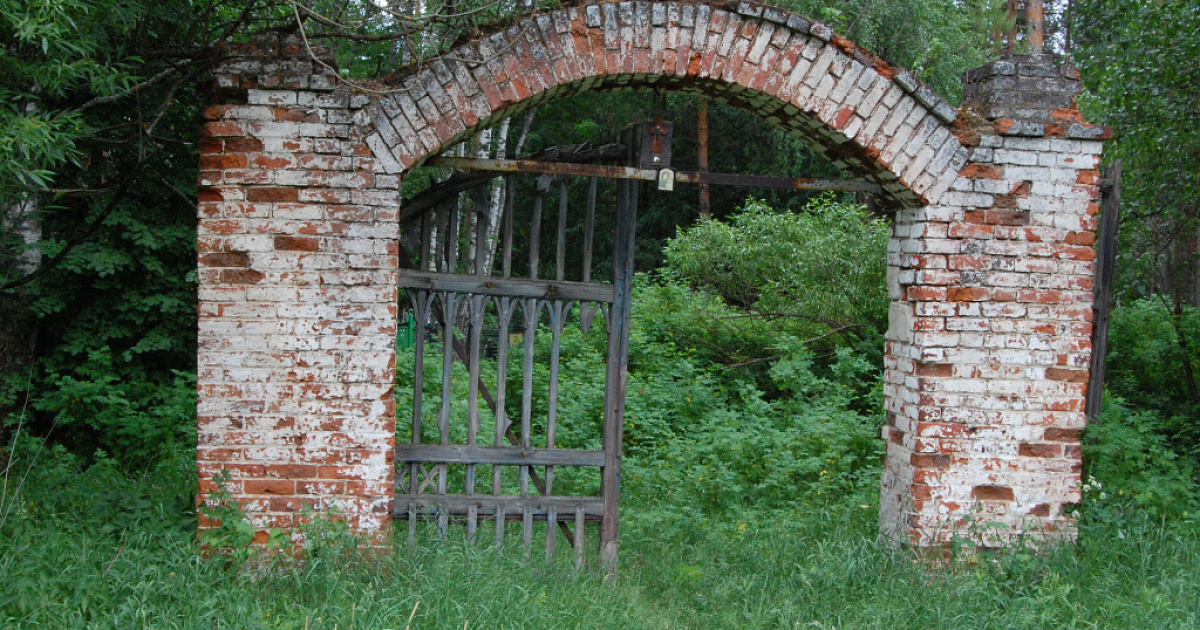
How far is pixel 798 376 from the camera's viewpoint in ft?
29.0

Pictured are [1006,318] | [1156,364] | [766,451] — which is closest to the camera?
[1006,318]

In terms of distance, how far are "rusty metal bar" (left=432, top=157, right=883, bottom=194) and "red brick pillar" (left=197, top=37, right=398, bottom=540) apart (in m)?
0.46

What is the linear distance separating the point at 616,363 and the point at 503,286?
79 cm

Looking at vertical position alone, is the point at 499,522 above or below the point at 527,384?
below

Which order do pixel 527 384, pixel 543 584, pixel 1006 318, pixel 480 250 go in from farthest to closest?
pixel 527 384 < pixel 480 250 < pixel 1006 318 < pixel 543 584

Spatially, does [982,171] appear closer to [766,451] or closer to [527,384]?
[527,384]

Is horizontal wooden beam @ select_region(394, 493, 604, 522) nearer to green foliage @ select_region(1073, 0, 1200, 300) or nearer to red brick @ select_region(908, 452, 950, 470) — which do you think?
red brick @ select_region(908, 452, 950, 470)

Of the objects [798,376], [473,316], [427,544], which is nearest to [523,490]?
[427,544]

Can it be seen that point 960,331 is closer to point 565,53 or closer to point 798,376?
point 565,53

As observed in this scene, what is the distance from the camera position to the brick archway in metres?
4.18

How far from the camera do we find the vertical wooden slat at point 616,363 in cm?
500

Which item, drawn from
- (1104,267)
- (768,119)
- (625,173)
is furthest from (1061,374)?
(625,173)

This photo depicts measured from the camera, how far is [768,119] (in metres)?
4.93

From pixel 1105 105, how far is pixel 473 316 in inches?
251
